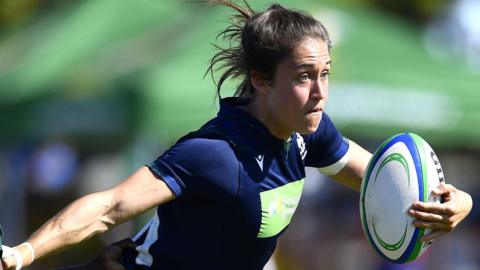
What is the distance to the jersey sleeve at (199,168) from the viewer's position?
454cm

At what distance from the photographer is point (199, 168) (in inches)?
180

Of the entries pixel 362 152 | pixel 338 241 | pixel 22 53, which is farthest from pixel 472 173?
pixel 362 152

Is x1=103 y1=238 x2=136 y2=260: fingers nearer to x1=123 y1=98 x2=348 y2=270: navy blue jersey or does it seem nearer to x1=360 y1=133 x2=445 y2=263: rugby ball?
x1=123 y1=98 x2=348 y2=270: navy blue jersey

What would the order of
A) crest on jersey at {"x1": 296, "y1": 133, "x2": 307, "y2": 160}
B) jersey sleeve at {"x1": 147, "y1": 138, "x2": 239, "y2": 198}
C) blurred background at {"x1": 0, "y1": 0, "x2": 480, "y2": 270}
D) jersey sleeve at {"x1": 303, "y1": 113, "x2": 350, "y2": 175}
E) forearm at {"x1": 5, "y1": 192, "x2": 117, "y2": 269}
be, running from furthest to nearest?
blurred background at {"x1": 0, "y1": 0, "x2": 480, "y2": 270} < jersey sleeve at {"x1": 303, "y1": 113, "x2": 350, "y2": 175} < crest on jersey at {"x1": 296, "y1": 133, "x2": 307, "y2": 160} < jersey sleeve at {"x1": 147, "y1": 138, "x2": 239, "y2": 198} < forearm at {"x1": 5, "y1": 192, "x2": 117, "y2": 269}

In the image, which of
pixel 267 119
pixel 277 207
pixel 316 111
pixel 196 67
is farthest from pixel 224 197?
pixel 196 67

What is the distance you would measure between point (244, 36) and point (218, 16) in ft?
17.5

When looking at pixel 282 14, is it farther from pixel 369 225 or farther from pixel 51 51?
pixel 51 51

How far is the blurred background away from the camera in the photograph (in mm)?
9344

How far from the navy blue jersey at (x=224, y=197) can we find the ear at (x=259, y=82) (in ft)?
0.35

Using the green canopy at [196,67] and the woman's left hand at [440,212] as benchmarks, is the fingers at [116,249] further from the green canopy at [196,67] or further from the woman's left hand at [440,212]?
the green canopy at [196,67]

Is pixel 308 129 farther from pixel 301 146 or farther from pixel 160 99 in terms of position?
pixel 160 99

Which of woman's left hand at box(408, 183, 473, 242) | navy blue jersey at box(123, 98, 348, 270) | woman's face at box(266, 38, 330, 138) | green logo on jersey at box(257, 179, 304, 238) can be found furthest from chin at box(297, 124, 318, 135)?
woman's left hand at box(408, 183, 473, 242)

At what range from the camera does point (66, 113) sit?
31.8ft

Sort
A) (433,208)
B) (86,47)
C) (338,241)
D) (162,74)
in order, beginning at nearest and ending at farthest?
(433,208) → (162,74) → (86,47) → (338,241)
